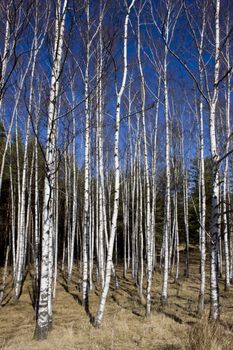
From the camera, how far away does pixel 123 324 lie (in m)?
6.23

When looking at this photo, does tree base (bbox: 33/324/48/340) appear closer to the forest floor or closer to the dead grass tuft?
the forest floor

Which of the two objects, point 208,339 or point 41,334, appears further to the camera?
point 41,334

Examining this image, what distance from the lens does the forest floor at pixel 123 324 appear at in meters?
4.15

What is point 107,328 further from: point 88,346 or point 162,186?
point 162,186

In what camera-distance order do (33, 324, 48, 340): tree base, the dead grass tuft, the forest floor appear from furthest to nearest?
(33, 324, 48, 340): tree base
the forest floor
the dead grass tuft

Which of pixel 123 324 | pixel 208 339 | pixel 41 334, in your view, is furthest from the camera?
pixel 123 324

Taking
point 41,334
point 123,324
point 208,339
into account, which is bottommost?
point 123,324

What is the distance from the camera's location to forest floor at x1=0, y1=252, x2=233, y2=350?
415cm

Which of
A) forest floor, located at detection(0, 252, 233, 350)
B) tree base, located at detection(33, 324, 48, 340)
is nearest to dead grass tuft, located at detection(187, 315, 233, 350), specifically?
forest floor, located at detection(0, 252, 233, 350)

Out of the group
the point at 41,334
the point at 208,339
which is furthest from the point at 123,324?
the point at 208,339

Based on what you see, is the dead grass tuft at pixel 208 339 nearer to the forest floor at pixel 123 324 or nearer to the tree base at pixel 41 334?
the forest floor at pixel 123 324

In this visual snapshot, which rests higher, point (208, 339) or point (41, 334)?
point (208, 339)

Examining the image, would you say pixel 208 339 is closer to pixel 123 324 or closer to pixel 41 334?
pixel 41 334

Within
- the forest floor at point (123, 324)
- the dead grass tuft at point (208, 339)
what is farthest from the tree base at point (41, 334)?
the dead grass tuft at point (208, 339)
